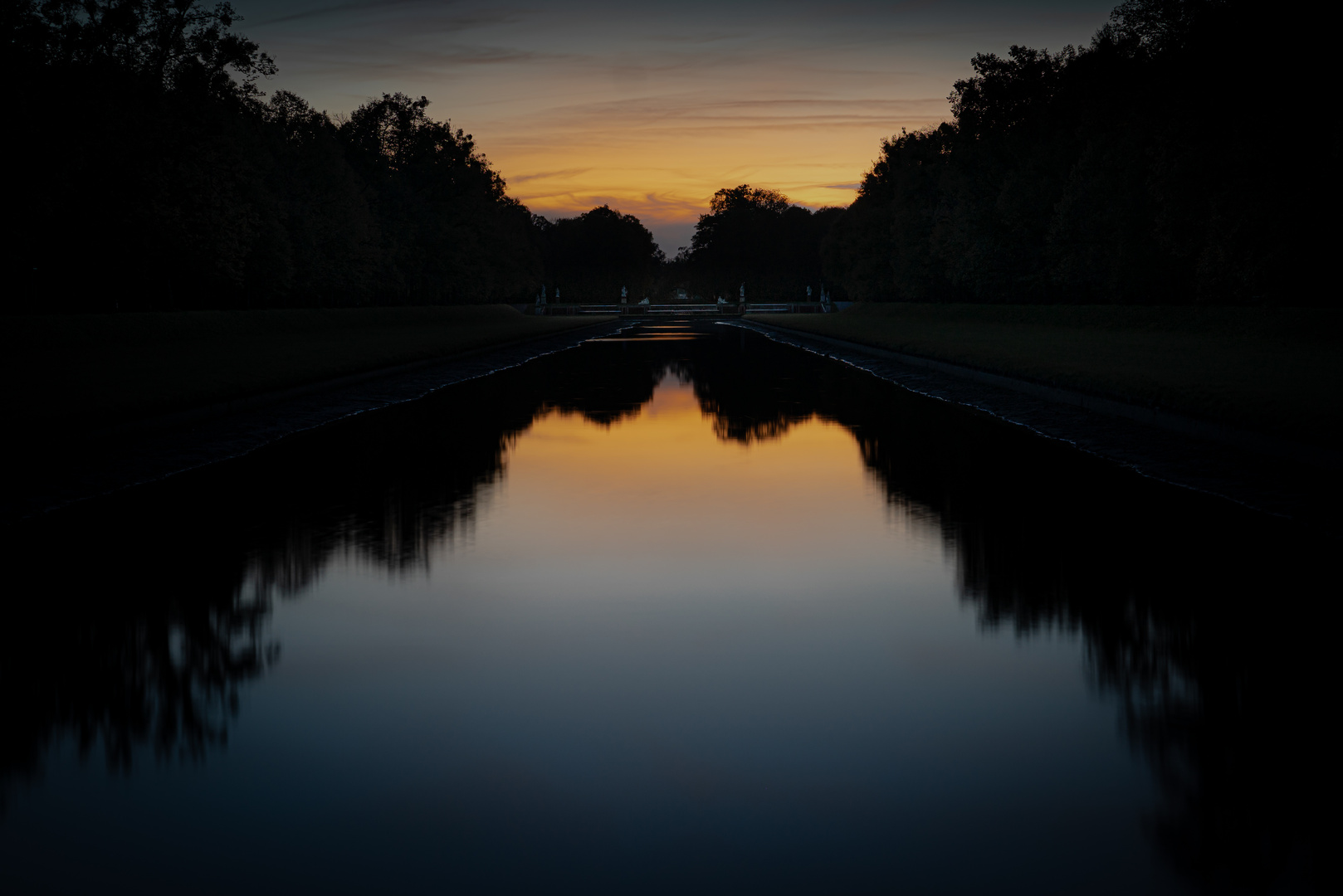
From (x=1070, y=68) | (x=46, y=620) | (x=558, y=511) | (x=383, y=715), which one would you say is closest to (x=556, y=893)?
(x=383, y=715)

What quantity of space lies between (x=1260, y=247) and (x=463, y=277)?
74031mm

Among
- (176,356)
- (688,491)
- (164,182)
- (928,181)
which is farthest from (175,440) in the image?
(928,181)

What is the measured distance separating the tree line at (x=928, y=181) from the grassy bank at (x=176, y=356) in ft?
8.95

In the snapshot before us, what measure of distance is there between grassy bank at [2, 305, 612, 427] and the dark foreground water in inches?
355

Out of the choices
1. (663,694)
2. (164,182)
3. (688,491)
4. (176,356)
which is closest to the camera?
(663,694)

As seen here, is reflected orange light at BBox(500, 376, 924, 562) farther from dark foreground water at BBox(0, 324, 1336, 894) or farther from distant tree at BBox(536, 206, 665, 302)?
distant tree at BBox(536, 206, 665, 302)

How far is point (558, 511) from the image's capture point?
1133cm

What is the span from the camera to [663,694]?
19.4ft

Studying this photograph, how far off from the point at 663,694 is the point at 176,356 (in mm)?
33345

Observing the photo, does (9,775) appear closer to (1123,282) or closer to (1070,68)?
(1123,282)

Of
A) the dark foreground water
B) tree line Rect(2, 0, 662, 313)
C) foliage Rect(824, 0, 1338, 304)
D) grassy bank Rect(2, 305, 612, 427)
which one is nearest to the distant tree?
foliage Rect(824, 0, 1338, 304)

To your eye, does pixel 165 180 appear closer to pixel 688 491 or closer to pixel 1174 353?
pixel 1174 353

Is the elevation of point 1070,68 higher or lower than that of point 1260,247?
higher

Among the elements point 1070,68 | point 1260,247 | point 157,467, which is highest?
point 1070,68
